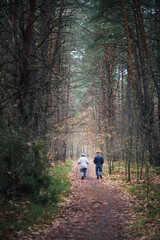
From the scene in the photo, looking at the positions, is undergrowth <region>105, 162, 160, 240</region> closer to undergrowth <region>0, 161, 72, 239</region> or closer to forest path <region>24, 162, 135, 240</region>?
forest path <region>24, 162, 135, 240</region>

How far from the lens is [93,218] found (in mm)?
5742

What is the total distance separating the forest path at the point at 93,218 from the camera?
4.50m

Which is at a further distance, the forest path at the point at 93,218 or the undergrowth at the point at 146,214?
the forest path at the point at 93,218

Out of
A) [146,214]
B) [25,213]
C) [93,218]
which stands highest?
[25,213]

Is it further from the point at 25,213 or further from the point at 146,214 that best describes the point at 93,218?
the point at 25,213

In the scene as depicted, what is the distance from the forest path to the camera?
4.50m

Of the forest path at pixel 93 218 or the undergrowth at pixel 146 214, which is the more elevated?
the undergrowth at pixel 146 214

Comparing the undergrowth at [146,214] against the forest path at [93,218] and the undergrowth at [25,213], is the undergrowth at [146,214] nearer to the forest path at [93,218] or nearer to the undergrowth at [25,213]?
the forest path at [93,218]

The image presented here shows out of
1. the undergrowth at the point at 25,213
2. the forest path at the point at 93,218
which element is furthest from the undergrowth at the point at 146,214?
the undergrowth at the point at 25,213

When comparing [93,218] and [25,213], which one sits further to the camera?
[93,218]

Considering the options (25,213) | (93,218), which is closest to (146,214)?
(93,218)

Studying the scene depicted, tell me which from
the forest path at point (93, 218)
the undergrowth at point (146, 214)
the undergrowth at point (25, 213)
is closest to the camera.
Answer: the undergrowth at point (146, 214)

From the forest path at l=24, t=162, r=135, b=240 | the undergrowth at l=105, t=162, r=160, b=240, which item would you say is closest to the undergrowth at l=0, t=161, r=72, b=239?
the forest path at l=24, t=162, r=135, b=240

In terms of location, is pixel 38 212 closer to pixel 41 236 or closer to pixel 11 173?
pixel 41 236
